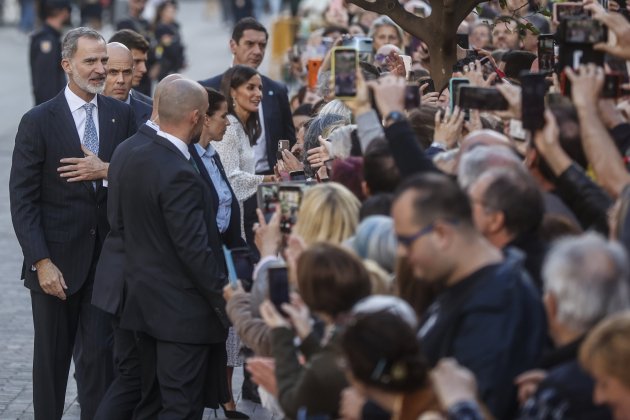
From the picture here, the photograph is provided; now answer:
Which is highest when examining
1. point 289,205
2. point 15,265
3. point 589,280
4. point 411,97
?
point 411,97

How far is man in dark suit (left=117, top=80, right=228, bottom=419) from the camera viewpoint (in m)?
6.94

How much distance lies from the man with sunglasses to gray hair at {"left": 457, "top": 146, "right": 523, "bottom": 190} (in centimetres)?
57

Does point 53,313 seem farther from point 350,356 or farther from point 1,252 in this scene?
point 1,252

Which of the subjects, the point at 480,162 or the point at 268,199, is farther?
the point at 268,199

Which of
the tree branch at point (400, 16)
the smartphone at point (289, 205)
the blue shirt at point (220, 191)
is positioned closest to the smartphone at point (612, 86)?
the smartphone at point (289, 205)

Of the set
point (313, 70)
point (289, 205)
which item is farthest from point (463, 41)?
point (289, 205)

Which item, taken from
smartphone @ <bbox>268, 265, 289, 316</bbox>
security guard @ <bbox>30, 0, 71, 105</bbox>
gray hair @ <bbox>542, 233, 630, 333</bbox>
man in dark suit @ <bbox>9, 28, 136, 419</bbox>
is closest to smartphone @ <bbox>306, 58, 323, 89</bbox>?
man in dark suit @ <bbox>9, 28, 136, 419</bbox>

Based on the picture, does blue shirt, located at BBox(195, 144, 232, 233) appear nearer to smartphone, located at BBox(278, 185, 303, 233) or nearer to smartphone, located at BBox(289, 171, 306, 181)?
smartphone, located at BBox(289, 171, 306, 181)

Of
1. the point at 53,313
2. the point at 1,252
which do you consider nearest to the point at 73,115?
the point at 53,313

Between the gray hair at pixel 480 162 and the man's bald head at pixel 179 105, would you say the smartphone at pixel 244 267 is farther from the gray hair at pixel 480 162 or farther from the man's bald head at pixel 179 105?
the gray hair at pixel 480 162

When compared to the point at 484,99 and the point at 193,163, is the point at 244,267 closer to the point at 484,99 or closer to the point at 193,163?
the point at 193,163

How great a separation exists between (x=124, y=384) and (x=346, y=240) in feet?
8.56

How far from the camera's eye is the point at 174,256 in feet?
23.0

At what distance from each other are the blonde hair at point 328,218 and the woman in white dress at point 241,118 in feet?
12.0
